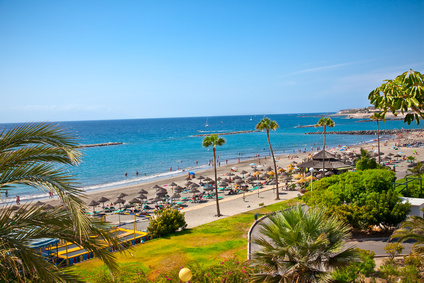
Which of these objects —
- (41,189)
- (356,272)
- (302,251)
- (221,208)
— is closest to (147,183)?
(221,208)

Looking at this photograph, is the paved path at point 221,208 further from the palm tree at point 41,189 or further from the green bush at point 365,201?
the palm tree at point 41,189

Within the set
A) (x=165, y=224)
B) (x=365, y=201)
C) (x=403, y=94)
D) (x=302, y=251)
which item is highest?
(x=403, y=94)

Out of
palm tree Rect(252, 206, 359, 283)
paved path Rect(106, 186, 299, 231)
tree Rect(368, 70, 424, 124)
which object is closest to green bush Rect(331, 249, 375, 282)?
Answer: palm tree Rect(252, 206, 359, 283)

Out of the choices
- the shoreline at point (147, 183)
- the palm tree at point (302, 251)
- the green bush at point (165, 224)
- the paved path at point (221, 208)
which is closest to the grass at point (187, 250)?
the green bush at point (165, 224)

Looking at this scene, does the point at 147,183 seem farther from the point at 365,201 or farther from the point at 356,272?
the point at 356,272

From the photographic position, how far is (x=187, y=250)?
17.7 metres

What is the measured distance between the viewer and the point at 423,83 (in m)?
6.77

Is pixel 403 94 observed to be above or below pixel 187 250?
above

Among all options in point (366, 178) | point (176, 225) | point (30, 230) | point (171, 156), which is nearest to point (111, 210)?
point (176, 225)

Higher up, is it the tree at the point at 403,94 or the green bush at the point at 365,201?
the tree at the point at 403,94

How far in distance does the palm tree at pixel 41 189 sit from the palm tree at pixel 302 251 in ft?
14.3

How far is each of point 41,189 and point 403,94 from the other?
7061 mm

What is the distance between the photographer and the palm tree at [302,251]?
7.88m

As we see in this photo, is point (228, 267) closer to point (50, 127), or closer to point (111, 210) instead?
point (50, 127)
